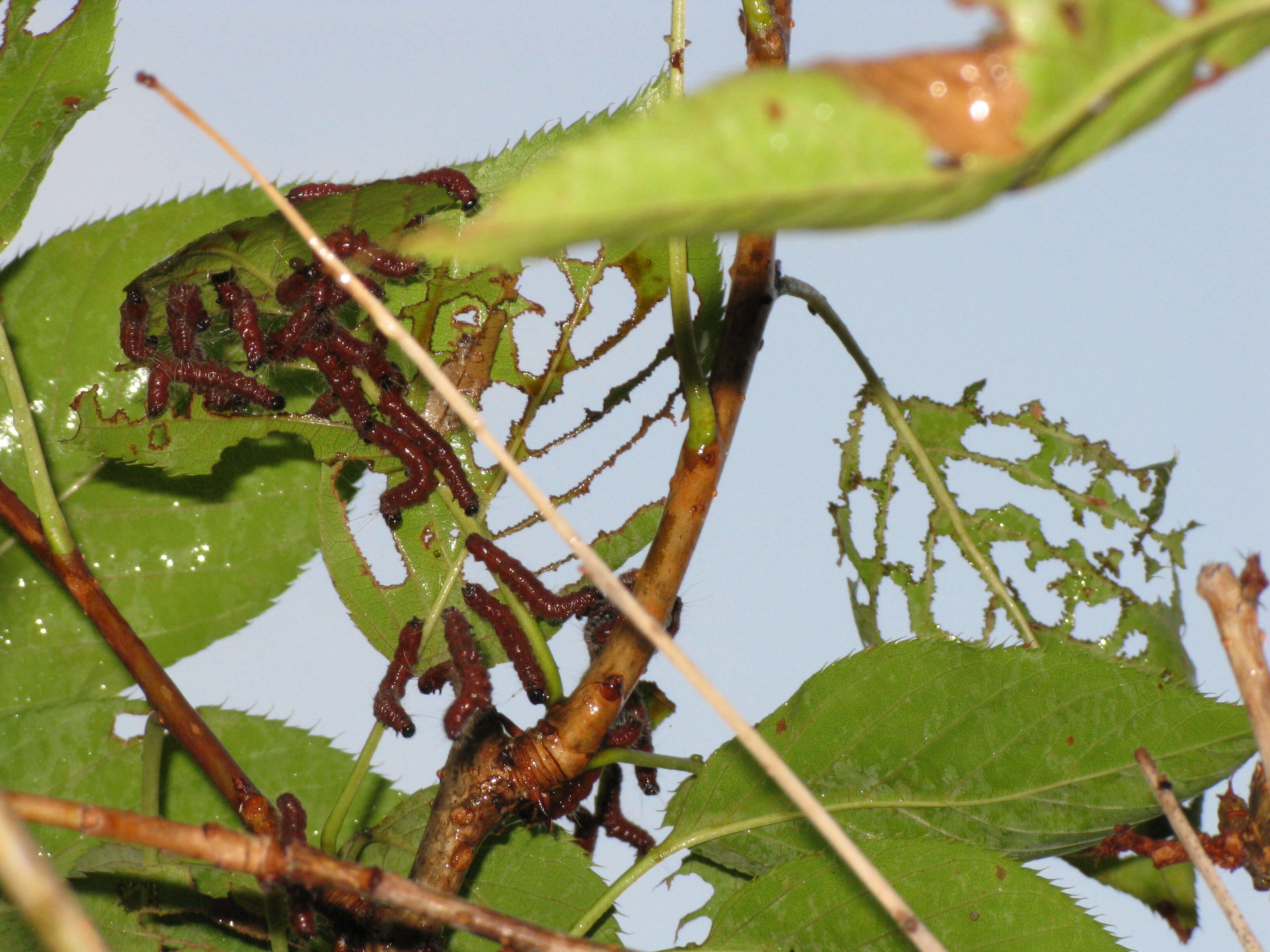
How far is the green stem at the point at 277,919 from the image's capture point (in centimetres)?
134

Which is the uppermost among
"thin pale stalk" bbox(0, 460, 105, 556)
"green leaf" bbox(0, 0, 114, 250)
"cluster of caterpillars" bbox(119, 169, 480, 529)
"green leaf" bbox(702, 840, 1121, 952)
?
"green leaf" bbox(0, 0, 114, 250)

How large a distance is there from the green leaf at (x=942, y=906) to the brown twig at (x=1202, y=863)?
0.37 metres

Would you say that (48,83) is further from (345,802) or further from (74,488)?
(345,802)

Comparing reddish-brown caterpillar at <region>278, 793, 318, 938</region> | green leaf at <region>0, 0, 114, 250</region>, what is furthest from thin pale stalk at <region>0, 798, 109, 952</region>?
green leaf at <region>0, 0, 114, 250</region>

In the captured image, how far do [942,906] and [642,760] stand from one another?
43cm

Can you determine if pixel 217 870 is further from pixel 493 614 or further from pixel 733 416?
pixel 733 416

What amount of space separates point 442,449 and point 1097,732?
1.00 meters

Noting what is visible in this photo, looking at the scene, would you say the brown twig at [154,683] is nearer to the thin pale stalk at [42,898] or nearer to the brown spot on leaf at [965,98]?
the thin pale stalk at [42,898]

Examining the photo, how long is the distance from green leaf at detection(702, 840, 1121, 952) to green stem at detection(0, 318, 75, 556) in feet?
3.66

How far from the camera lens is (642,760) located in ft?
4.81

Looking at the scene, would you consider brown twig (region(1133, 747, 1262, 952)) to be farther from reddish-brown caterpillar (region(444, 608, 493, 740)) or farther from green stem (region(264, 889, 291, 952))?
green stem (region(264, 889, 291, 952))

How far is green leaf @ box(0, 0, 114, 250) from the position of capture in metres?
1.55

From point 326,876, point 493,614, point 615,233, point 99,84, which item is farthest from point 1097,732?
point 99,84

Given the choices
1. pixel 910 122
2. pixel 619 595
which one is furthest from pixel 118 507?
pixel 910 122
